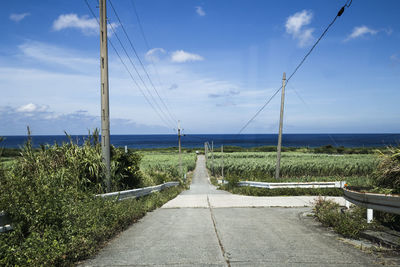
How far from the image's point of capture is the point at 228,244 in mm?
5570

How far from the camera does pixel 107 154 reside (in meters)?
9.48

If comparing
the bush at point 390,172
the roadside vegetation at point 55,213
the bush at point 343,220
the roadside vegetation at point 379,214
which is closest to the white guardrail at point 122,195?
the roadside vegetation at point 55,213

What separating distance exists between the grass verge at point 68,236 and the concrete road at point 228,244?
27cm

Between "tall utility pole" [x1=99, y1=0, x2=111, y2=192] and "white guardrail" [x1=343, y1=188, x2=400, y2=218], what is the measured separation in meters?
7.26

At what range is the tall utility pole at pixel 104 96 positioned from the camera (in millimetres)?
9438

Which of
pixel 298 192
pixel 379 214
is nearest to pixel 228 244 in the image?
pixel 379 214

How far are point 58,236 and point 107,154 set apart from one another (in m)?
4.71

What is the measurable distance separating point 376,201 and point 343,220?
1005 mm

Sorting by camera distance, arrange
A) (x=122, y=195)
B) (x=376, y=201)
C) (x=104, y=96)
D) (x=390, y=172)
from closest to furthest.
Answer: (x=376, y=201) < (x=390, y=172) < (x=122, y=195) < (x=104, y=96)

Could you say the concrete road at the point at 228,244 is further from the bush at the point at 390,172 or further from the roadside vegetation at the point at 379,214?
the bush at the point at 390,172

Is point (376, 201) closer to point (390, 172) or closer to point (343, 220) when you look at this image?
point (343, 220)

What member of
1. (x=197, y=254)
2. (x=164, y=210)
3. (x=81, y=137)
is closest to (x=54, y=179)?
(x=81, y=137)

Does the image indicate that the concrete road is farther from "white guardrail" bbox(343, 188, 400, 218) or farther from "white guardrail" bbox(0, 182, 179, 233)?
"white guardrail" bbox(0, 182, 179, 233)

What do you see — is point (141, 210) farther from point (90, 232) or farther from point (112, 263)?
point (112, 263)
